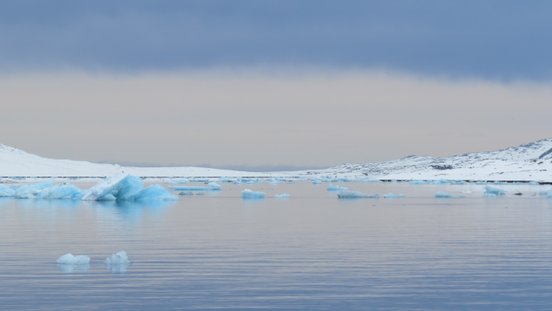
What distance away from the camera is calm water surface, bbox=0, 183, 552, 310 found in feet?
43.2

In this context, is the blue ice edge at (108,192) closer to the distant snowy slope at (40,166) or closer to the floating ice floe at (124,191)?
the floating ice floe at (124,191)

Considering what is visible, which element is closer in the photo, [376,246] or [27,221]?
[376,246]

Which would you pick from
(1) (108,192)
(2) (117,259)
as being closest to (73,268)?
(2) (117,259)

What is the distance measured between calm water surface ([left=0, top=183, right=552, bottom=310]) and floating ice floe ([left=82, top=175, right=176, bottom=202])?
12.2m

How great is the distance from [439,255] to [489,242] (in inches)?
148

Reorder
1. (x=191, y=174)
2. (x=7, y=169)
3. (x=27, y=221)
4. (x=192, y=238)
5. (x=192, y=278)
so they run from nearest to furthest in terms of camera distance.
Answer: (x=192, y=278)
(x=192, y=238)
(x=27, y=221)
(x=7, y=169)
(x=191, y=174)

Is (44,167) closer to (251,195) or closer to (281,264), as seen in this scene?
(251,195)

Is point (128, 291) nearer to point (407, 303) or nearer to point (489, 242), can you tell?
point (407, 303)

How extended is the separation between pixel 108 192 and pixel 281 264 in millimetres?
29815

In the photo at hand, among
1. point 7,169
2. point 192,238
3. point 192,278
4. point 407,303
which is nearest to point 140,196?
point 192,238

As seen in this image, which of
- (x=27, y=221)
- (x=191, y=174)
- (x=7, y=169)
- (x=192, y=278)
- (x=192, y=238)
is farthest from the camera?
(x=191, y=174)

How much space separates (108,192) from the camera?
46094 mm

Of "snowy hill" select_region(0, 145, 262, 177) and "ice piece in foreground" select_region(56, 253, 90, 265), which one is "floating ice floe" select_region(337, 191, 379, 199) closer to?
"ice piece in foreground" select_region(56, 253, 90, 265)

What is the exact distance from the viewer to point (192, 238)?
23.9m
